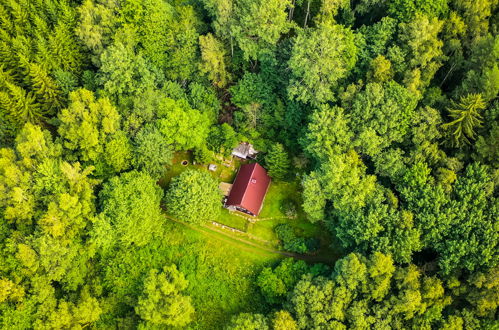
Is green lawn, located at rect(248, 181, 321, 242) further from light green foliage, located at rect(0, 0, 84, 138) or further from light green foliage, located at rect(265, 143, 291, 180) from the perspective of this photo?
light green foliage, located at rect(0, 0, 84, 138)

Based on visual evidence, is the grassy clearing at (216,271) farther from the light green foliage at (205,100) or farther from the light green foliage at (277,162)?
the light green foliage at (205,100)

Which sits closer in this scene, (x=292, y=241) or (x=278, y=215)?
(x=292, y=241)

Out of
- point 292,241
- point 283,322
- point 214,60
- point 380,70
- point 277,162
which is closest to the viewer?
point 283,322

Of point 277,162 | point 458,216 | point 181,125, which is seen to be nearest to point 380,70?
point 277,162

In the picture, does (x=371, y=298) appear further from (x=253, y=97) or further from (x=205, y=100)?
(x=205, y=100)

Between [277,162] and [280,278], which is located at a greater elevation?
[277,162]

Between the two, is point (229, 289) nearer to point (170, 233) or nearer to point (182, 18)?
point (170, 233)

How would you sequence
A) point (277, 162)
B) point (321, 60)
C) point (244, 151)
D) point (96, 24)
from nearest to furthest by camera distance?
point (321, 60) → point (96, 24) → point (277, 162) → point (244, 151)

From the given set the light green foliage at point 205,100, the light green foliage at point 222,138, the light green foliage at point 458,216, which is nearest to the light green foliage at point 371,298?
the light green foliage at point 458,216
